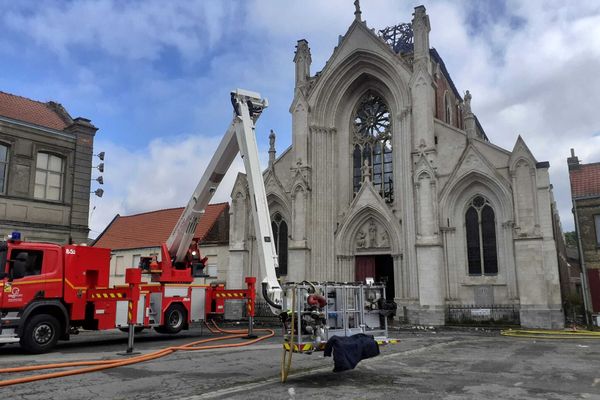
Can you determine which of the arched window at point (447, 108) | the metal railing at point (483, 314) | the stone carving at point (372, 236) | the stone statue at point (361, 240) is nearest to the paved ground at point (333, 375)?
the metal railing at point (483, 314)

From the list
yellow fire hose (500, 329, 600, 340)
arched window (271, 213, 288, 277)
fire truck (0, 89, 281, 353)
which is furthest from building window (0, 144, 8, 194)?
yellow fire hose (500, 329, 600, 340)

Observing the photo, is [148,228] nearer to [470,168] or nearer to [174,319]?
[174,319]

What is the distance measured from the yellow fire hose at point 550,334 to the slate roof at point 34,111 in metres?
20.4

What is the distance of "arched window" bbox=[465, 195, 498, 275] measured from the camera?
22.9 metres

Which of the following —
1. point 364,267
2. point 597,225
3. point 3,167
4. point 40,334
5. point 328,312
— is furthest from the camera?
point 364,267

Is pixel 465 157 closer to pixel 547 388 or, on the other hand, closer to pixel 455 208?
pixel 455 208

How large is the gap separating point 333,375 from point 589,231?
750 inches

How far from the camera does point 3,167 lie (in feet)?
65.1

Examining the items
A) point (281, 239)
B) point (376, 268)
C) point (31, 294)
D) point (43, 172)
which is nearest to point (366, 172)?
point (376, 268)

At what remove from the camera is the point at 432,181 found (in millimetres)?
23375

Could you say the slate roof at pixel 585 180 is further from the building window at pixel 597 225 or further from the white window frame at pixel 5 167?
the white window frame at pixel 5 167

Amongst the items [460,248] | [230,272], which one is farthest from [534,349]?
[230,272]

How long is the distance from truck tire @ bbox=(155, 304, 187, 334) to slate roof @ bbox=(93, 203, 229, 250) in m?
14.9

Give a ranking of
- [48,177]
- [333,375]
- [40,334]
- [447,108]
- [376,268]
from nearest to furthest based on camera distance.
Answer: [333,375], [40,334], [48,177], [376,268], [447,108]
